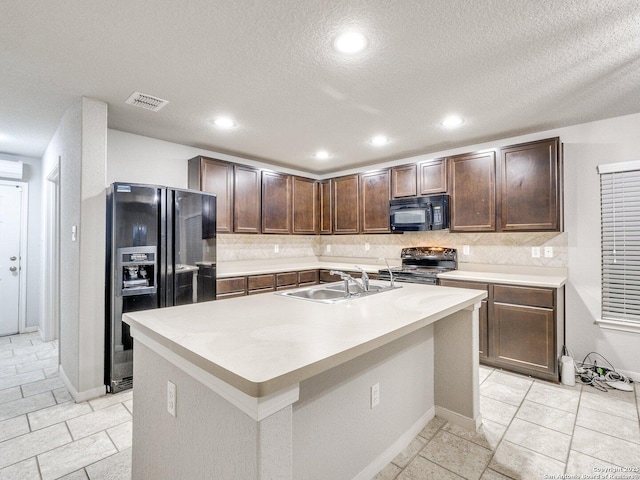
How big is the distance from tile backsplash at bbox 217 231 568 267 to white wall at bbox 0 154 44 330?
2.72 metres

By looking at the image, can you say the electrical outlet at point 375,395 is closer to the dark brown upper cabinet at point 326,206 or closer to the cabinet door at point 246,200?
the cabinet door at point 246,200

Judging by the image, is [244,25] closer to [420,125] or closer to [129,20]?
[129,20]

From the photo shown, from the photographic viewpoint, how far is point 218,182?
3.98 m

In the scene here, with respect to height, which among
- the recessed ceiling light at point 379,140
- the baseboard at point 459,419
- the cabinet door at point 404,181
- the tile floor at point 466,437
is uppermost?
the recessed ceiling light at point 379,140

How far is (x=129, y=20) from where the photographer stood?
1737mm

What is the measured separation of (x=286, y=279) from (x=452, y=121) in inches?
109

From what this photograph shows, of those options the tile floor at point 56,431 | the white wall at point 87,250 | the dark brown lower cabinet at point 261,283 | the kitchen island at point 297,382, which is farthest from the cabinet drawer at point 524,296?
the white wall at point 87,250

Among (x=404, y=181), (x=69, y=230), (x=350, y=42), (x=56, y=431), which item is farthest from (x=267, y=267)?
(x=350, y=42)

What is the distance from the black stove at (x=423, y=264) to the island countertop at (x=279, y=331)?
1621mm

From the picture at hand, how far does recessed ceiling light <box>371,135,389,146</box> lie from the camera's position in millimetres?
3727

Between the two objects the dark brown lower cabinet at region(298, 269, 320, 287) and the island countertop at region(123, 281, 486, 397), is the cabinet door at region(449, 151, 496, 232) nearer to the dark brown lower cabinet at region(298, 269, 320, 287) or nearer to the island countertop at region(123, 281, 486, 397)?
the island countertop at region(123, 281, 486, 397)

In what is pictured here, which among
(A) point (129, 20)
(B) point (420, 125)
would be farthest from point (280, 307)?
(B) point (420, 125)

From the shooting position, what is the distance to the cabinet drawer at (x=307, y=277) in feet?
15.2

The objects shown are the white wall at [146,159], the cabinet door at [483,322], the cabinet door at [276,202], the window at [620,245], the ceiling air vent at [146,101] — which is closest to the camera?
the ceiling air vent at [146,101]
